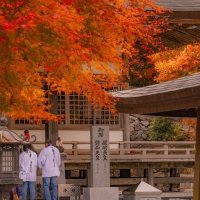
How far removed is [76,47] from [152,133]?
83.1ft

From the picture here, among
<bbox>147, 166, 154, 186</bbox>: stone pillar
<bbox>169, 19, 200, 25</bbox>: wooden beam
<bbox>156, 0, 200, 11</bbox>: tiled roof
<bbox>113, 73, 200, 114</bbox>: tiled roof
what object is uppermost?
<bbox>156, 0, 200, 11</bbox>: tiled roof

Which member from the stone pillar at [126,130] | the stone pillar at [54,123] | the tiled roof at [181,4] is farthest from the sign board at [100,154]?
the stone pillar at [126,130]

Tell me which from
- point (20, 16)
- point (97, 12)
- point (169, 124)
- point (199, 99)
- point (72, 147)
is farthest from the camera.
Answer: point (169, 124)

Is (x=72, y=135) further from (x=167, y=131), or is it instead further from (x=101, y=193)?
(x=167, y=131)

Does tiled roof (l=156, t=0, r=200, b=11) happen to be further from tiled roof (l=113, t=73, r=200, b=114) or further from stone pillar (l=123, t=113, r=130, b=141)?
tiled roof (l=113, t=73, r=200, b=114)

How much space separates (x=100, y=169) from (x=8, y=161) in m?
3.56

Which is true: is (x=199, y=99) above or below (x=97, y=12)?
below

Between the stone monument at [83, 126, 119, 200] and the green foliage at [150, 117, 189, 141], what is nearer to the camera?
the stone monument at [83, 126, 119, 200]

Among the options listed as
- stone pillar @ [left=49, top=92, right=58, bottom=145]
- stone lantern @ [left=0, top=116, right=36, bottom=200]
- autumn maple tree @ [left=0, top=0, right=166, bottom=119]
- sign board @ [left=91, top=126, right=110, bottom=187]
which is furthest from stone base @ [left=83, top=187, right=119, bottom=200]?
autumn maple tree @ [left=0, top=0, right=166, bottom=119]

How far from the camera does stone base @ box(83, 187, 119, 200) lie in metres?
20.7

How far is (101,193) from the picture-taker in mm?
20891

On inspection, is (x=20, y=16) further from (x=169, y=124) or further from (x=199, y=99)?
(x=169, y=124)

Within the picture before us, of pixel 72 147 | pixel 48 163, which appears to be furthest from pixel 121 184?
pixel 48 163

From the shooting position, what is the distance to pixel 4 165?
1861 cm
